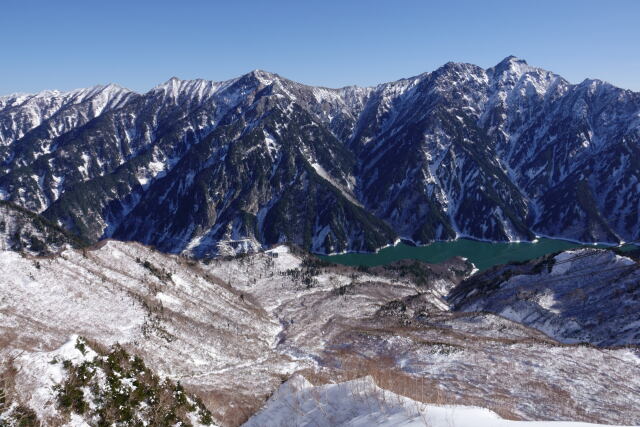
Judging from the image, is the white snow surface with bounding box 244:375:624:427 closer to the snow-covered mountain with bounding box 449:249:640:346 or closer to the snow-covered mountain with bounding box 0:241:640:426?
the snow-covered mountain with bounding box 0:241:640:426

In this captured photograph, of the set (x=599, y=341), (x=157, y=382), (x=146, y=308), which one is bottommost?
(x=146, y=308)

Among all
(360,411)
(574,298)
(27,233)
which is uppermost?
(360,411)

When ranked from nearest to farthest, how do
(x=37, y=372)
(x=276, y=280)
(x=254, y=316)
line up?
(x=37, y=372)
(x=254, y=316)
(x=276, y=280)

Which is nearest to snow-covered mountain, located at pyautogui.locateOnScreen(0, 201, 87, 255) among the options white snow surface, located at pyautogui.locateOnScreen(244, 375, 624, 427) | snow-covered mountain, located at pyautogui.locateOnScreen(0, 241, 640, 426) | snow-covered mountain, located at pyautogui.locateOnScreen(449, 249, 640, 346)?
snow-covered mountain, located at pyautogui.locateOnScreen(0, 241, 640, 426)

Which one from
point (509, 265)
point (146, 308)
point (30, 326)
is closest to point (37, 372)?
point (30, 326)

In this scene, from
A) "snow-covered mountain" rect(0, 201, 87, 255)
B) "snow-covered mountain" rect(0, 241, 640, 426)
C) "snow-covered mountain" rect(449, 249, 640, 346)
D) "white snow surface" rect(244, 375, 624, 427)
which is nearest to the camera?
"white snow surface" rect(244, 375, 624, 427)

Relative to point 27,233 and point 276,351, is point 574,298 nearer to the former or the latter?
point 276,351

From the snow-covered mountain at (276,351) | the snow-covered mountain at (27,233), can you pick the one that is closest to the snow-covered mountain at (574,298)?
the snow-covered mountain at (276,351)

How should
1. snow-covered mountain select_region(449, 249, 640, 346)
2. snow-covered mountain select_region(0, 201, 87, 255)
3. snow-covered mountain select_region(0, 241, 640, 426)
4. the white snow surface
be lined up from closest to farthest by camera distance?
the white snow surface
snow-covered mountain select_region(0, 241, 640, 426)
snow-covered mountain select_region(449, 249, 640, 346)
snow-covered mountain select_region(0, 201, 87, 255)

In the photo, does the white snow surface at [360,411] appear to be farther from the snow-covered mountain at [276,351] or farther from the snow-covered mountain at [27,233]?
the snow-covered mountain at [27,233]

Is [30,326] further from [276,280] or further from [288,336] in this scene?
[276,280]

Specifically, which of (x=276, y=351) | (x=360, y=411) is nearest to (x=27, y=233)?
(x=276, y=351)
